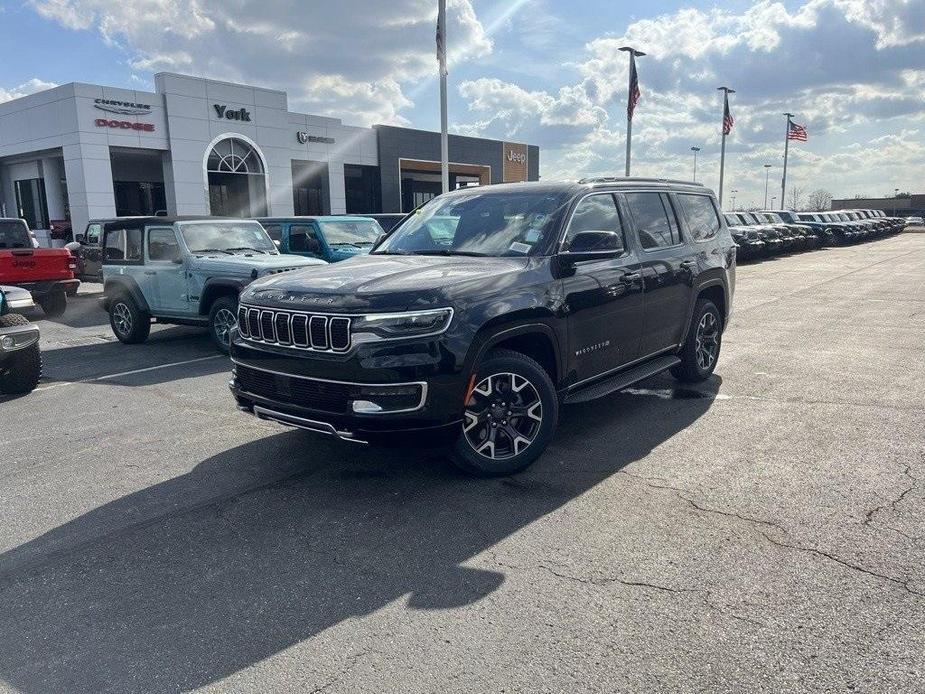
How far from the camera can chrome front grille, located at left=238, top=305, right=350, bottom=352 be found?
4102 mm

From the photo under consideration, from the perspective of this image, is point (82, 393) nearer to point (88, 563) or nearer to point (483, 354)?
point (88, 563)

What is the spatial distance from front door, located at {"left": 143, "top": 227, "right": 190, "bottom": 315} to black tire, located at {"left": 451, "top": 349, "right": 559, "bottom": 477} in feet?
21.4

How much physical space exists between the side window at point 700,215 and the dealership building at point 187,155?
25.2 m

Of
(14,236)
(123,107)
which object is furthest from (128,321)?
(123,107)

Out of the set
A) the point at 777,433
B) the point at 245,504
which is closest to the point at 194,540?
the point at 245,504

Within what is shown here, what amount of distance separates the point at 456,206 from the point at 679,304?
2.17 meters

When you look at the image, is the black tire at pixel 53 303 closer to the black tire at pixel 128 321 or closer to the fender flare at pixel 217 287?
the black tire at pixel 128 321

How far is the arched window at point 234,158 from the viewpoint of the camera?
30.2 metres

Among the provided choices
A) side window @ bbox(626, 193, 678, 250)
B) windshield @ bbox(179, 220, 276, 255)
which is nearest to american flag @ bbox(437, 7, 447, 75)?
windshield @ bbox(179, 220, 276, 255)

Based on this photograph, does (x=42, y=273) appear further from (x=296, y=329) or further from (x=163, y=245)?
(x=296, y=329)

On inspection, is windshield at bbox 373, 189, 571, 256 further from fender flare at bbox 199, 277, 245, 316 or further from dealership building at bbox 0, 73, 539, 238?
dealership building at bbox 0, 73, 539, 238

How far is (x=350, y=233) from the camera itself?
1251cm

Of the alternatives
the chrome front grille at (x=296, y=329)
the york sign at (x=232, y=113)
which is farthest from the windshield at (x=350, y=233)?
the york sign at (x=232, y=113)

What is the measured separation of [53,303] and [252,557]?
38.5ft
